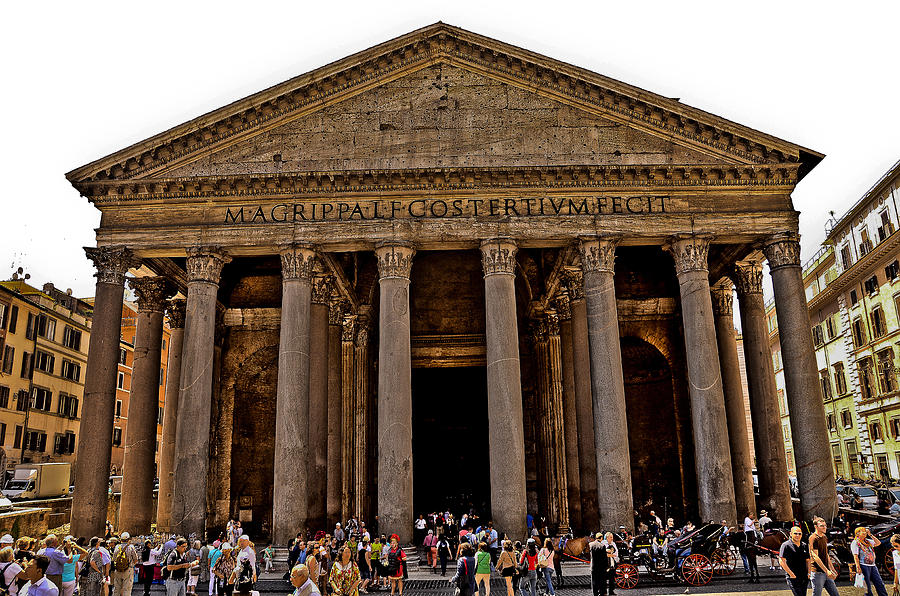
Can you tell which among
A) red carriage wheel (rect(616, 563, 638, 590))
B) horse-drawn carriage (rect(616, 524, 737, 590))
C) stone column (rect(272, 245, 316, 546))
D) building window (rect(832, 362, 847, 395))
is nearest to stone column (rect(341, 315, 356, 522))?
stone column (rect(272, 245, 316, 546))

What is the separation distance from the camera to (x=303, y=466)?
633 inches

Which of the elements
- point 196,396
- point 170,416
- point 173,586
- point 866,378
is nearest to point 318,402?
point 196,396

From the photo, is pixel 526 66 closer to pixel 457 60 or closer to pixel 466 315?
pixel 457 60

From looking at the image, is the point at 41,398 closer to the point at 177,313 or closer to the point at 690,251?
the point at 177,313

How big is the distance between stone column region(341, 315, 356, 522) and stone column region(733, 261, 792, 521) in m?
11.8

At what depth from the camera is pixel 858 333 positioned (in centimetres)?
3434

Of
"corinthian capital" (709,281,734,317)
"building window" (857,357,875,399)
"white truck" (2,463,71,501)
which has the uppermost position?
"corinthian capital" (709,281,734,317)

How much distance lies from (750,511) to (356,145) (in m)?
14.9

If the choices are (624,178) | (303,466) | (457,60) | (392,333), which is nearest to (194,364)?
(303,466)

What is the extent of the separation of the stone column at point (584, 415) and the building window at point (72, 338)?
30.8 m

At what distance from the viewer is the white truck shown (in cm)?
2702

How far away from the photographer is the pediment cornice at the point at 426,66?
17438mm

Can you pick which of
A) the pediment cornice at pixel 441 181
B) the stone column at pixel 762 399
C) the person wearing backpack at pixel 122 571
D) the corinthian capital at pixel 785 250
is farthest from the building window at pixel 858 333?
the person wearing backpack at pixel 122 571

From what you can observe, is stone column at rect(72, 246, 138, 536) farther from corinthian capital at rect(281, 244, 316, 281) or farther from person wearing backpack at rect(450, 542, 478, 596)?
person wearing backpack at rect(450, 542, 478, 596)
